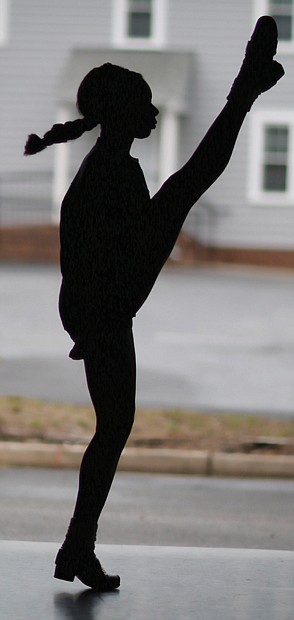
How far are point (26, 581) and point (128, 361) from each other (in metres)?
0.97

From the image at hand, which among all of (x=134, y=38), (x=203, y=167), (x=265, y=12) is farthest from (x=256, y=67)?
(x=134, y=38)

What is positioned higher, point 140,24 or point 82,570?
point 140,24

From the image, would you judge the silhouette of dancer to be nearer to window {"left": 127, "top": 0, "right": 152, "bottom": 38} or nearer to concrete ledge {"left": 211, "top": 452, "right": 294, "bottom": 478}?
concrete ledge {"left": 211, "top": 452, "right": 294, "bottom": 478}

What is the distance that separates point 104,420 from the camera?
4734mm

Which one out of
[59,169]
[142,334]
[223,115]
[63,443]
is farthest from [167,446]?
[59,169]

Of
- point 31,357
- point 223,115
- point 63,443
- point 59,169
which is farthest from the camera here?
point 59,169

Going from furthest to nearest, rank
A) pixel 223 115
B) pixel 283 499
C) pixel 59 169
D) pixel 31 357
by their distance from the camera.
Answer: pixel 59 169 < pixel 31 357 < pixel 283 499 < pixel 223 115

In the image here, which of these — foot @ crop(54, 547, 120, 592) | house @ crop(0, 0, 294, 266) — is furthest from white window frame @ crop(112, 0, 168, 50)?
foot @ crop(54, 547, 120, 592)

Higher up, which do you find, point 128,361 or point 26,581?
point 128,361

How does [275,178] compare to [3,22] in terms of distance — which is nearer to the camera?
[275,178]

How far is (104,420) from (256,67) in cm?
131

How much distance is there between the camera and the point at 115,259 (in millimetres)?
4691

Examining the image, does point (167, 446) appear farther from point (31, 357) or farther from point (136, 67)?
point (136, 67)

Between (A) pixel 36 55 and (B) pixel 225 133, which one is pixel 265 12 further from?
(B) pixel 225 133
